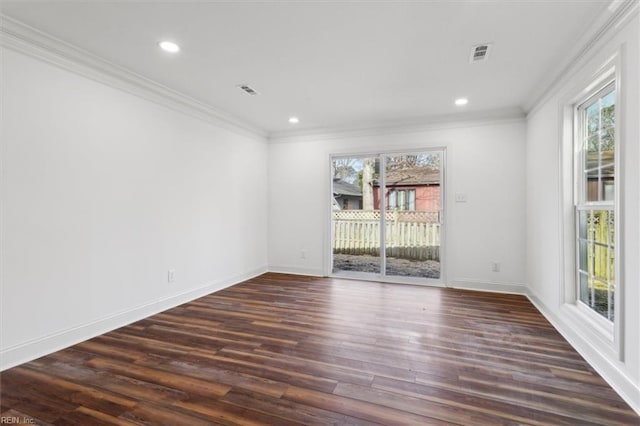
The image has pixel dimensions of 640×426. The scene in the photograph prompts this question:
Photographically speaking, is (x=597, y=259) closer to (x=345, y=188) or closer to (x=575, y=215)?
(x=575, y=215)

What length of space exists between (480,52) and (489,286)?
312cm

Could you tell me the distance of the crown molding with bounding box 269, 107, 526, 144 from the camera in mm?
4168

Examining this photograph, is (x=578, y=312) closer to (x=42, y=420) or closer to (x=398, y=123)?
(x=398, y=123)

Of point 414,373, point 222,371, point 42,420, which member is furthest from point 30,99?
point 414,373

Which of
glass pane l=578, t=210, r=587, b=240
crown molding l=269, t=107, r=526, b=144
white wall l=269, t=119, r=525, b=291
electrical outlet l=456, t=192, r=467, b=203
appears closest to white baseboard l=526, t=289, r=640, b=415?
glass pane l=578, t=210, r=587, b=240

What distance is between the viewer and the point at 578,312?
2.60 metres

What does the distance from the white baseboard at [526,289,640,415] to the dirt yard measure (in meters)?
2.04

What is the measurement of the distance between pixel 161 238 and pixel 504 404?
11.3 ft

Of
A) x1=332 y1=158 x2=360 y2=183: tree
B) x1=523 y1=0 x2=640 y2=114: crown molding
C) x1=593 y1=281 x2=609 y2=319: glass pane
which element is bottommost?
x1=593 y1=281 x2=609 y2=319: glass pane

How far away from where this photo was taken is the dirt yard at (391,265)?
5.01m

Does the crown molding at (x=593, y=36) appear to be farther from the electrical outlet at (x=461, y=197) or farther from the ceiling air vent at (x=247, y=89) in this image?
the ceiling air vent at (x=247, y=89)

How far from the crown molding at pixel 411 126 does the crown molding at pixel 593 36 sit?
Result: 808 millimetres

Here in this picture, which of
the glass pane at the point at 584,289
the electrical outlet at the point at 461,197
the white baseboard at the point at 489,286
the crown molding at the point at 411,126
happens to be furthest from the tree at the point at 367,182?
the glass pane at the point at 584,289

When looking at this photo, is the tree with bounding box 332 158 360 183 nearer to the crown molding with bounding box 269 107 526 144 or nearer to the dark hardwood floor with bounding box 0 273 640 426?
the crown molding with bounding box 269 107 526 144
